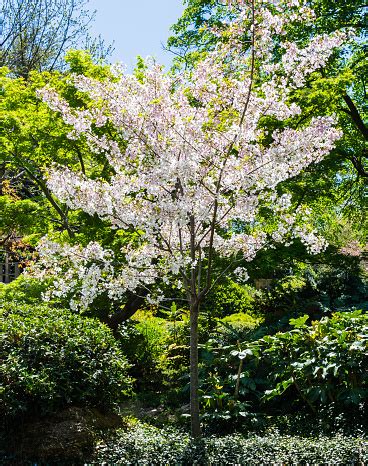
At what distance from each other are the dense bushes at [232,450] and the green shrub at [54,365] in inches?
23.2

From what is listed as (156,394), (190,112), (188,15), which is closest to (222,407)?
(156,394)

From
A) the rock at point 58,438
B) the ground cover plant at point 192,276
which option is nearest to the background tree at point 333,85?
the ground cover plant at point 192,276

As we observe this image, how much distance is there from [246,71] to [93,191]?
1976 millimetres

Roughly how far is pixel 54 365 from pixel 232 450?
74.9 inches

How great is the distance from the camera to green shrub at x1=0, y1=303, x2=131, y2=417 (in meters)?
5.27

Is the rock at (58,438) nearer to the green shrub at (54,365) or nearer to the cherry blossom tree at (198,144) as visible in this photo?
the green shrub at (54,365)

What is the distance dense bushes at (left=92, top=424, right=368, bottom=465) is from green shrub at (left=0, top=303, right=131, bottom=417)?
590 millimetres

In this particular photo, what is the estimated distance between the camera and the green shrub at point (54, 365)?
5.27m

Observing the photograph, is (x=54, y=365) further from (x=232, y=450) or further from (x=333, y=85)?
(x=333, y=85)

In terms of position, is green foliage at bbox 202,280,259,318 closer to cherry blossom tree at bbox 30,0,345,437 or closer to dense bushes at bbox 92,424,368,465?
cherry blossom tree at bbox 30,0,345,437

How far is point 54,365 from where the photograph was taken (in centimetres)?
559

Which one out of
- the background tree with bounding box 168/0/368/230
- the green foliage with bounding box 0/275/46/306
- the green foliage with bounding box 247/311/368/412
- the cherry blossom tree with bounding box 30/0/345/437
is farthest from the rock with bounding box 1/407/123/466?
the background tree with bounding box 168/0/368/230

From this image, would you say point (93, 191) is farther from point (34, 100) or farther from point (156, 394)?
point (34, 100)

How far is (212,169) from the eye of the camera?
Answer: 5641 millimetres
